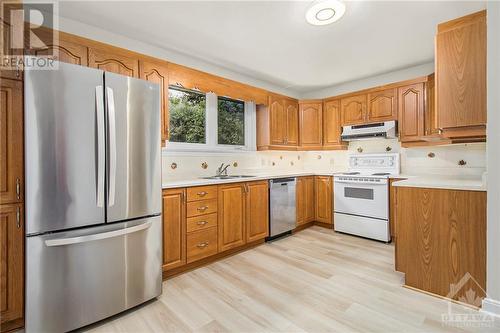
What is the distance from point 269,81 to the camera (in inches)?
160

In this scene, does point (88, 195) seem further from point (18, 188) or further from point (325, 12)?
point (325, 12)

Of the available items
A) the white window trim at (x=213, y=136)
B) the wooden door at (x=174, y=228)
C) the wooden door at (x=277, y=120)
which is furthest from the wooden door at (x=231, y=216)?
the wooden door at (x=277, y=120)

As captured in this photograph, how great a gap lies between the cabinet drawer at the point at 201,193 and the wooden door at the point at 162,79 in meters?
0.63

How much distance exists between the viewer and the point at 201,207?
8.41ft

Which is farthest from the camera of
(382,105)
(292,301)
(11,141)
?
(382,105)

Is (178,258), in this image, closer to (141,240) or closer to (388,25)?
(141,240)

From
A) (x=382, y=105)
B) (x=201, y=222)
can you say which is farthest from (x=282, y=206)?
(x=382, y=105)

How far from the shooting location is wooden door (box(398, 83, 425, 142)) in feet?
10.8

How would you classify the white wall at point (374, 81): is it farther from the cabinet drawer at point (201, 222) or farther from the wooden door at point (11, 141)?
the wooden door at point (11, 141)

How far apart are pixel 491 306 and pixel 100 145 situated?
116 inches

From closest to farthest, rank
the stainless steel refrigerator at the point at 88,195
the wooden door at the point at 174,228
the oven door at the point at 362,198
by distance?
1. the stainless steel refrigerator at the point at 88,195
2. the wooden door at the point at 174,228
3. the oven door at the point at 362,198

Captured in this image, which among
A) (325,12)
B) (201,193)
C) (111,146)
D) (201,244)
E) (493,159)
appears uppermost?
(325,12)

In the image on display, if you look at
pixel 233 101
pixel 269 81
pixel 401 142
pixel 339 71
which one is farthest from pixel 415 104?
pixel 233 101

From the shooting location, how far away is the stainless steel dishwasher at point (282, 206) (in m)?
3.37
